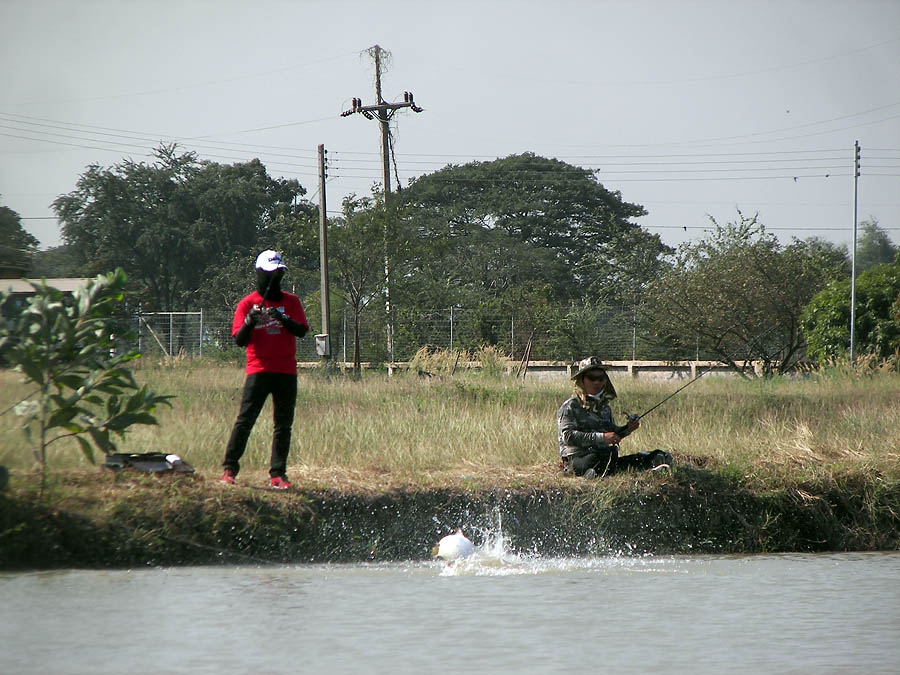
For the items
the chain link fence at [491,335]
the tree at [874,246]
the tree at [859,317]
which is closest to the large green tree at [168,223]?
the chain link fence at [491,335]

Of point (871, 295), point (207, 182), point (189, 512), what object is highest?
point (207, 182)

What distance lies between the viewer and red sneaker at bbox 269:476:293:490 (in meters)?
8.02

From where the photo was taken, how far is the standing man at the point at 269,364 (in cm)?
802

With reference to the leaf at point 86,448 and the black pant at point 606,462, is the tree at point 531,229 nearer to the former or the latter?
the black pant at point 606,462

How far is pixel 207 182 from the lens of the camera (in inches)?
2035

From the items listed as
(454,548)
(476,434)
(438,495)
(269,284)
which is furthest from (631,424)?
(269,284)

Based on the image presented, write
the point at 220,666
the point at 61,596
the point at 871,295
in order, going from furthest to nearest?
the point at 871,295, the point at 61,596, the point at 220,666

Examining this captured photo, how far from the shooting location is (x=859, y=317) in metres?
26.5

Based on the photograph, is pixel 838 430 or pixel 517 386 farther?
pixel 517 386

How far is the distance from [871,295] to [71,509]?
23.7 m

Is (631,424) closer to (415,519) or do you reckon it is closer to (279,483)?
(415,519)

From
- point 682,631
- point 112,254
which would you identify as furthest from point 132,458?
point 112,254

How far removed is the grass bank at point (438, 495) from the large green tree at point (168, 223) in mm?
39378

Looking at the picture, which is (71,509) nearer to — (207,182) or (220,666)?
(220,666)
